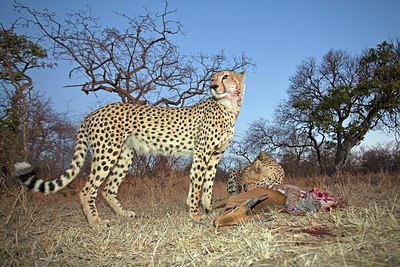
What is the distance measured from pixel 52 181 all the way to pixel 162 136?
1590 millimetres

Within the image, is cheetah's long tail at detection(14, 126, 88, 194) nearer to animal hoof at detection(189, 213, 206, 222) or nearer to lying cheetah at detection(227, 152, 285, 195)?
animal hoof at detection(189, 213, 206, 222)

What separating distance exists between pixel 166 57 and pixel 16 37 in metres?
5.42

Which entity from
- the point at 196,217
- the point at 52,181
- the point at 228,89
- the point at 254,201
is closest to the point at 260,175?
the point at 228,89

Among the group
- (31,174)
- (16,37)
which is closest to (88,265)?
(31,174)

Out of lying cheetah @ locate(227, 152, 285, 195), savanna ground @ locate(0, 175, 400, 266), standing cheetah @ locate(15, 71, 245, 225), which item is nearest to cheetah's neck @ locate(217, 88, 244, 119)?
standing cheetah @ locate(15, 71, 245, 225)

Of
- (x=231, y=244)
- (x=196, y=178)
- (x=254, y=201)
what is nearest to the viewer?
(x=231, y=244)

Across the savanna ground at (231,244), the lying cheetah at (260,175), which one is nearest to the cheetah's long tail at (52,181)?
the savanna ground at (231,244)

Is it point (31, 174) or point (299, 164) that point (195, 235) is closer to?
point (31, 174)

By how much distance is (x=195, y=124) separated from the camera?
200 inches

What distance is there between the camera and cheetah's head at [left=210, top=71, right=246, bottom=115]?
495cm

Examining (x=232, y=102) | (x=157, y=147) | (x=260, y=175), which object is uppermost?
(x=232, y=102)

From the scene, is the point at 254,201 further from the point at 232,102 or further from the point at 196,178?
the point at 232,102

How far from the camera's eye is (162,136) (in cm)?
511

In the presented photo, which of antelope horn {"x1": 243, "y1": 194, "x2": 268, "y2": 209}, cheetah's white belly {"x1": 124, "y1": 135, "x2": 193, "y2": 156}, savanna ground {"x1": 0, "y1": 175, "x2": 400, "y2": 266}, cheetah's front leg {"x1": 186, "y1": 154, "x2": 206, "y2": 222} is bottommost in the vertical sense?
savanna ground {"x1": 0, "y1": 175, "x2": 400, "y2": 266}
